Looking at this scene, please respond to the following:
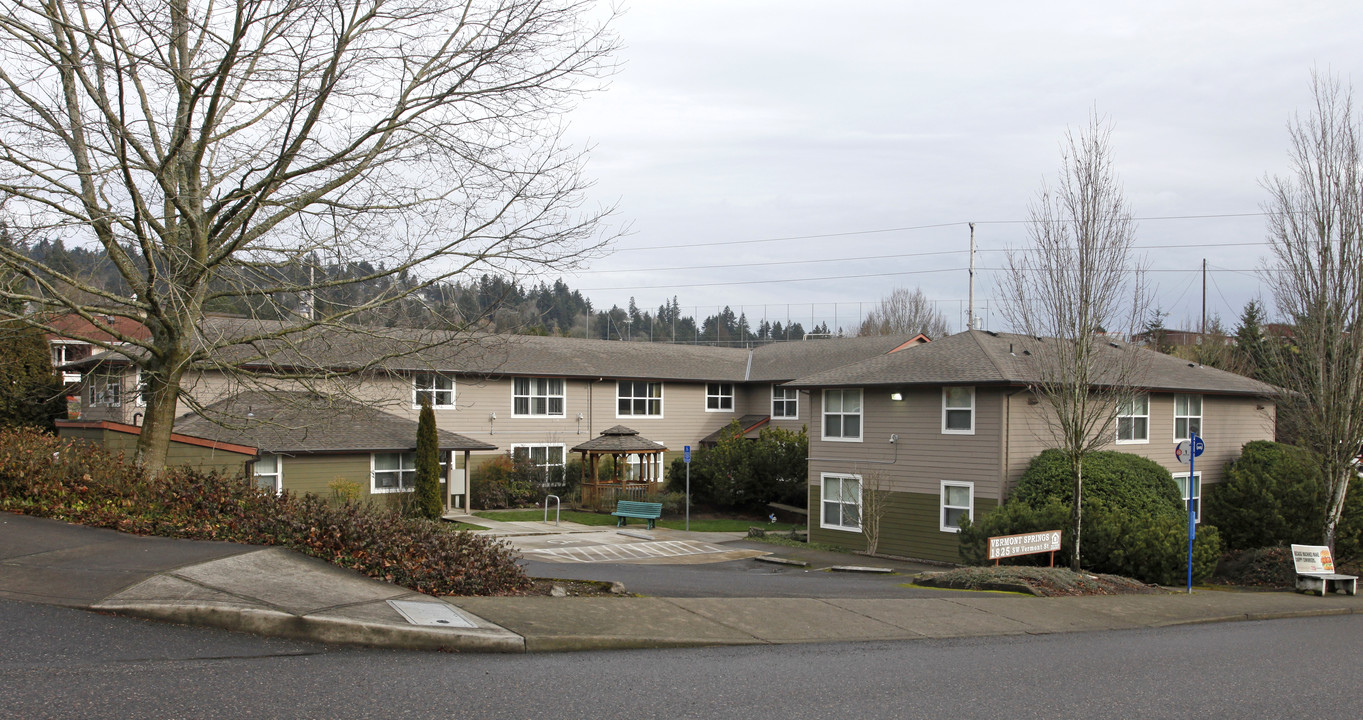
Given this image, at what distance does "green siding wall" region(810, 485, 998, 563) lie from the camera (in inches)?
1001

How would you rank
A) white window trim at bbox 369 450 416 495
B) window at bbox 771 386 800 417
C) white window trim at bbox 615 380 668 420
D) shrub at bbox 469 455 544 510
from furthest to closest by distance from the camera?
1. window at bbox 771 386 800 417
2. white window trim at bbox 615 380 668 420
3. shrub at bbox 469 455 544 510
4. white window trim at bbox 369 450 416 495

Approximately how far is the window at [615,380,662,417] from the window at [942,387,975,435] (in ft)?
58.0

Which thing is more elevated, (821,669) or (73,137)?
(73,137)

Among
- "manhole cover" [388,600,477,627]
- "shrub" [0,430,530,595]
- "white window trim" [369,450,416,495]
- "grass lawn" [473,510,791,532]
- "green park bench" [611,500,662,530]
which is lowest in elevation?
"grass lawn" [473,510,791,532]

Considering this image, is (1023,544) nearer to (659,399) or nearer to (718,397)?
(659,399)

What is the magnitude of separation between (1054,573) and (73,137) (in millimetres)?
14879

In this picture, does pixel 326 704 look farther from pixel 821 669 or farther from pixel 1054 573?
pixel 1054 573

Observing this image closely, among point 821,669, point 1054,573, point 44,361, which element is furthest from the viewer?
point 44,361

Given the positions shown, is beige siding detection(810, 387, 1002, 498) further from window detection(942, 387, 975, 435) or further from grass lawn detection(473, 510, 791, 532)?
grass lawn detection(473, 510, 791, 532)

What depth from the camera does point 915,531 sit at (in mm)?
26125

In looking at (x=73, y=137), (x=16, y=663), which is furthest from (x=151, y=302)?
(x=16, y=663)

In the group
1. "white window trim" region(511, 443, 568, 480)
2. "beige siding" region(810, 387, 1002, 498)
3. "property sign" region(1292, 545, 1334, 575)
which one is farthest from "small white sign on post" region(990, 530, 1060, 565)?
"white window trim" region(511, 443, 568, 480)

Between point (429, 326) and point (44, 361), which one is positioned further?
point (44, 361)

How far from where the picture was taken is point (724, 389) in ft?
145
